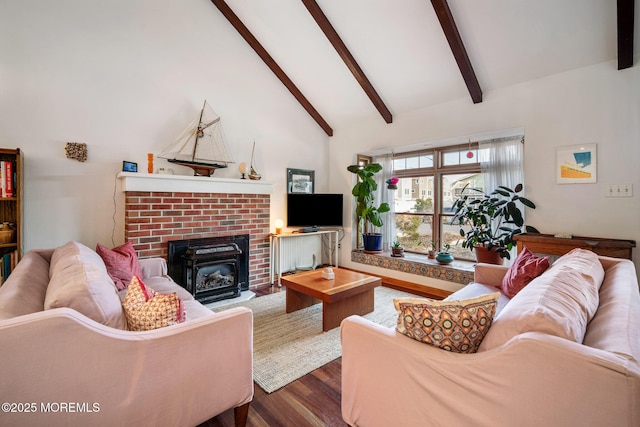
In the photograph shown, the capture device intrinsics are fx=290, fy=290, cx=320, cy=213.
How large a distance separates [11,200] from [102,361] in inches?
93.6

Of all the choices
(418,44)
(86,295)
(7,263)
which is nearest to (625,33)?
(418,44)

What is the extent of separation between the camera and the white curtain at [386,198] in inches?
184

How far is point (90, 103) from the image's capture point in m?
2.97

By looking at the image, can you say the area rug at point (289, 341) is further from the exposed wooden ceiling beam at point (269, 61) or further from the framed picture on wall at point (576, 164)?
the exposed wooden ceiling beam at point (269, 61)

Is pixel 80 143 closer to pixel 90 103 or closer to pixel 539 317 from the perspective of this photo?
pixel 90 103

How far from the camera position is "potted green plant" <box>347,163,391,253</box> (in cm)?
447

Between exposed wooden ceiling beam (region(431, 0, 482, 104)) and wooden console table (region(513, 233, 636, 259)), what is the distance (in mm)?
1723

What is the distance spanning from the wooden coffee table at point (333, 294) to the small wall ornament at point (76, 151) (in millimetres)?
2391

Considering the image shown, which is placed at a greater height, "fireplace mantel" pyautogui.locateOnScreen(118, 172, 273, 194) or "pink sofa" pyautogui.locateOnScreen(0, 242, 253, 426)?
"fireplace mantel" pyautogui.locateOnScreen(118, 172, 273, 194)

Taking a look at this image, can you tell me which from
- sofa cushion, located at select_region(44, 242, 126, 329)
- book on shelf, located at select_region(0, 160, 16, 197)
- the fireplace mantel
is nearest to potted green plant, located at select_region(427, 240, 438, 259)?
the fireplace mantel

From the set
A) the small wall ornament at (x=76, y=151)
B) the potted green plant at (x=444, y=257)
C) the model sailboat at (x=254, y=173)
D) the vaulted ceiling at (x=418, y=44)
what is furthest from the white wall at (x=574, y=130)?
the small wall ornament at (x=76, y=151)

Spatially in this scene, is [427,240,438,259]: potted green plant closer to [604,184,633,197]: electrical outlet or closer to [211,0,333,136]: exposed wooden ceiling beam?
[604,184,633,197]: electrical outlet

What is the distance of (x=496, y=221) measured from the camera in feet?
11.6

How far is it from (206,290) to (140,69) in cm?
263
